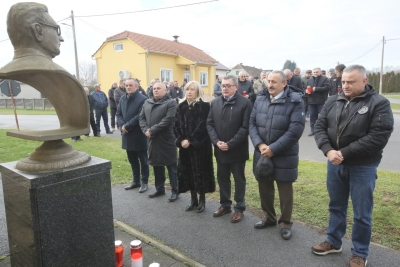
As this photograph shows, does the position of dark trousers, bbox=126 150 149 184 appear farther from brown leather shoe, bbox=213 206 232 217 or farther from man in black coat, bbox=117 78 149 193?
brown leather shoe, bbox=213 206 232 217

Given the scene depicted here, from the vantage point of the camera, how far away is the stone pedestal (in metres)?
2.33

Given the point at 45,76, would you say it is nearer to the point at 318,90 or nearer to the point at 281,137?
the point at 281,137

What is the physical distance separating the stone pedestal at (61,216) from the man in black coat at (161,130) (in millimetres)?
1957

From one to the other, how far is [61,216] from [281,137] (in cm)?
237

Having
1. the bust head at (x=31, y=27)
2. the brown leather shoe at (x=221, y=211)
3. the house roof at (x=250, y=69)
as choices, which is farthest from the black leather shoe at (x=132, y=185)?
the house roof at (x=250, y=69)

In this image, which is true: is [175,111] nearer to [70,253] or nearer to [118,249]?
[118,249]

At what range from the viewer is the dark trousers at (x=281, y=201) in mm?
3508

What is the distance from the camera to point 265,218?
3.82 m

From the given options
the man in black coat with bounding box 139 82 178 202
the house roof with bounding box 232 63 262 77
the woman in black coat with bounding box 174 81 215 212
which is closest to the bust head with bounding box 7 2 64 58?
the woman in black coat with bounding box 174 81 215 212

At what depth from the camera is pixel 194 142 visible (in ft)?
13.6

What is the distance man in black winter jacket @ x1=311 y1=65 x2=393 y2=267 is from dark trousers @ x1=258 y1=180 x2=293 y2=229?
0.61 metres

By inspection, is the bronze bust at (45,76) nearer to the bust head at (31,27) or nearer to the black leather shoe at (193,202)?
the bust head at (31,27)

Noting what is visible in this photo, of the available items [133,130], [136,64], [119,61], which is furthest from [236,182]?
[119,61]

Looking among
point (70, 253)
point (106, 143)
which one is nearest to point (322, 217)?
point (70, 253)
